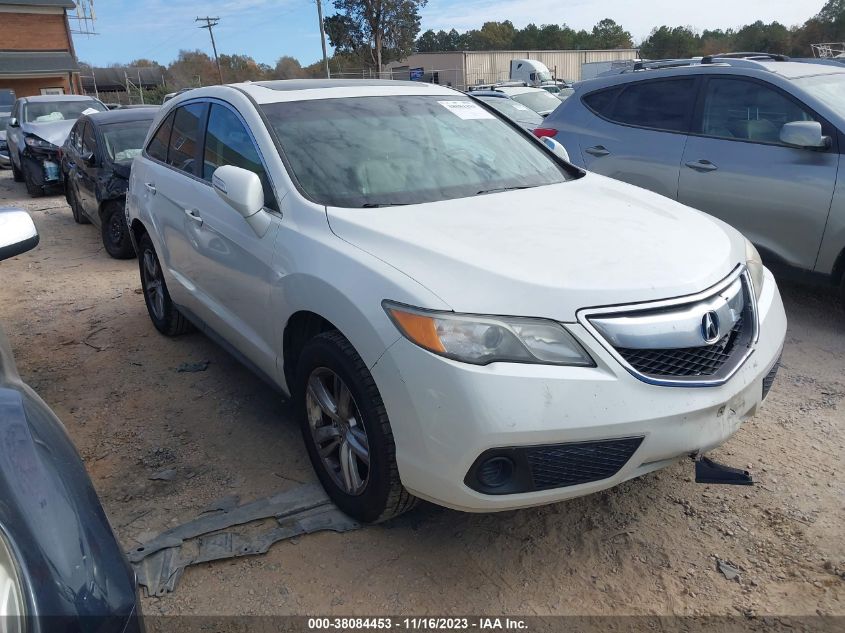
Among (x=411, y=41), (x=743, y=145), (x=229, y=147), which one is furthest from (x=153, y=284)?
(x=411, y=41)

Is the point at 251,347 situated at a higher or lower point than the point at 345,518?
higher

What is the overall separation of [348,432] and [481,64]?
4793cm

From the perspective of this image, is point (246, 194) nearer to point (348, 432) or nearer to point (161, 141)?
point (348, 432)

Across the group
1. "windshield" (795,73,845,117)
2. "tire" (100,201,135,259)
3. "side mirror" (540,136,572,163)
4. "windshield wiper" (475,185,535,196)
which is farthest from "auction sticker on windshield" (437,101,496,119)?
"tire" (100,201,135,259)

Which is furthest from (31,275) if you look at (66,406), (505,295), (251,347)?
(505,295)

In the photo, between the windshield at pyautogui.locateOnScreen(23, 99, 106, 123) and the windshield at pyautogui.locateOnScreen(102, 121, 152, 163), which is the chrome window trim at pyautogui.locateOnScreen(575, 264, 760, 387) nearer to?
the windshield at pyautogui.locateOnScreen(102, 121, 152, 163)

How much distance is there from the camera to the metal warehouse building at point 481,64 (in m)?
45.6

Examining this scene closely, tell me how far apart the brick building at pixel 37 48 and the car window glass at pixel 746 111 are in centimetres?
4037

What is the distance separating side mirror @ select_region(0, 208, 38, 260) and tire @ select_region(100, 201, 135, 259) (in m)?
5.35

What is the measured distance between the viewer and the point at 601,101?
6.02 meters

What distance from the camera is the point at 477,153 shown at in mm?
3516

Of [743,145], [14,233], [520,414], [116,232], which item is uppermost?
[14,233]

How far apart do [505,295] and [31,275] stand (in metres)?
6.60

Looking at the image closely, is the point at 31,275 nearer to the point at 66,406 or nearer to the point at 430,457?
the point at 66,406
